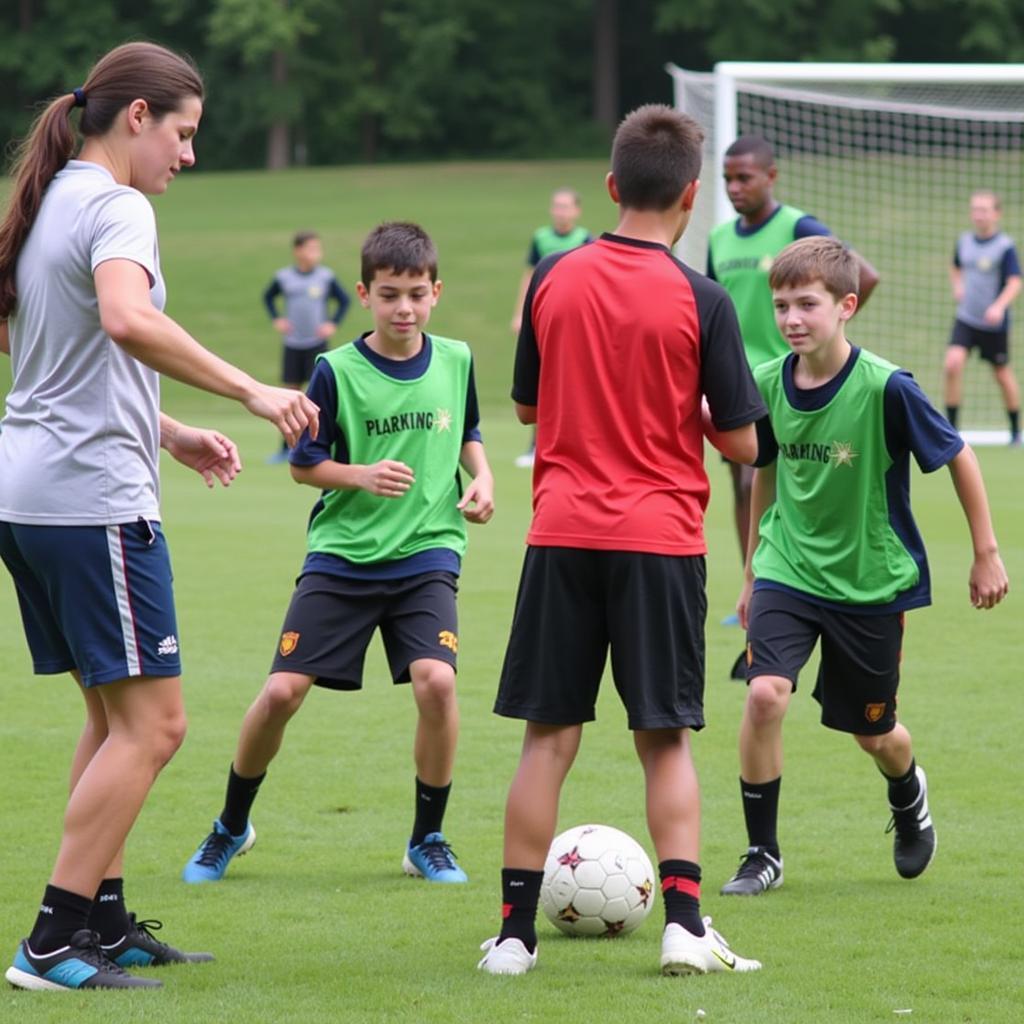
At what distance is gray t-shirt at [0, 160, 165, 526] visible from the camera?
381 cm

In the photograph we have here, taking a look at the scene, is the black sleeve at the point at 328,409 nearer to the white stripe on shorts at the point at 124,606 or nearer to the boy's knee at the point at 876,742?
the white stripe on shorts at the point at 124,606

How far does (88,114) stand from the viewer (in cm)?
395

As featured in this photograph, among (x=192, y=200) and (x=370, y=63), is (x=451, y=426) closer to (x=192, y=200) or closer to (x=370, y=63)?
(x=192, y=200)

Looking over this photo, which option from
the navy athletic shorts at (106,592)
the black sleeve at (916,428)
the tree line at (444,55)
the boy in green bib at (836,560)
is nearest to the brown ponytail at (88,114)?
the navy athletic shorts at (106,592)

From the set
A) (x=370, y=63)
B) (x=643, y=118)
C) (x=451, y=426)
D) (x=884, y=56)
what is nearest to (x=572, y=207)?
(x=451, y=426)

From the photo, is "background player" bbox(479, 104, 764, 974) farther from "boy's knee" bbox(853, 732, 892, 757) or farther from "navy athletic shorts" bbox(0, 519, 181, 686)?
"boy's knee" bbox(853, 732, 892, 757)

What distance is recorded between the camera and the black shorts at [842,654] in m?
5.06

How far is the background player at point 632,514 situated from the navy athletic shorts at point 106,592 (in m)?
0.81

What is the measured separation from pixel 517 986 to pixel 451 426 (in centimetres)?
193

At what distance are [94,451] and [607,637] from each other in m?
1.22

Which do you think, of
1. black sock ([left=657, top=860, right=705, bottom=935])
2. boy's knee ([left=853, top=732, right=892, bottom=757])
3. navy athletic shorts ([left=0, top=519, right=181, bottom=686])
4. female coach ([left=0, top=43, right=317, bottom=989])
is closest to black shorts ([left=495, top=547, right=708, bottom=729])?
black sock ([left=657, top=860, right=705, bottom=935])

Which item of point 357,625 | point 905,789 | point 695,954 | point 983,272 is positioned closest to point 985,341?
point 983,272

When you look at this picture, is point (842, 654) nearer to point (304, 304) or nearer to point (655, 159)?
point (655, 159)

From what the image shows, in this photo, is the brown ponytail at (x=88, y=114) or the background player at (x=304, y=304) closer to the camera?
the brown ponytail at (x=88, y=114)
